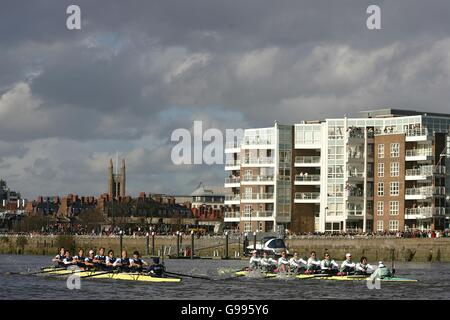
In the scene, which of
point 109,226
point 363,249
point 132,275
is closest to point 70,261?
point 132,275

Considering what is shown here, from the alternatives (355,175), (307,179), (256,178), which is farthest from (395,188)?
(256,178)

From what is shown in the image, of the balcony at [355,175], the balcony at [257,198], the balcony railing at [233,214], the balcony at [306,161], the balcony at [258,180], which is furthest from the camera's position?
the balcony railing at [233,214]

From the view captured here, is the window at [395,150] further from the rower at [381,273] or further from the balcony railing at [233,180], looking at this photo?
the rower at [381,273]

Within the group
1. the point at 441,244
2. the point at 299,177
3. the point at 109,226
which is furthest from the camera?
the point at 109,226

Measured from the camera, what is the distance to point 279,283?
70688mm

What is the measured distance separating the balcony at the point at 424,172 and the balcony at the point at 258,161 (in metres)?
18.7

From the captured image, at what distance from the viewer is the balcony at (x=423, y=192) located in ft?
427

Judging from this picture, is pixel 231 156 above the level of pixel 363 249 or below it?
above

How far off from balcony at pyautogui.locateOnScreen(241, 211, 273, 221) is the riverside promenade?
829 centimetres

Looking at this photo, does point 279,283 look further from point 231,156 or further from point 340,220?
point 231,156

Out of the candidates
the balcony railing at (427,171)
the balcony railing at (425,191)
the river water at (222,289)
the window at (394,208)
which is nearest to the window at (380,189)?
the window at (394,208)

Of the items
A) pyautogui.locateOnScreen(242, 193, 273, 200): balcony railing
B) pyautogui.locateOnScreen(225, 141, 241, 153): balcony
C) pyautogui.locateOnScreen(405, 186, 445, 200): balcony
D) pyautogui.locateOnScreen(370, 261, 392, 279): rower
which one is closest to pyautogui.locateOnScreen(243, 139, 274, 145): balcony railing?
pyautogui.locateOnScreen(225, 141, 241, 153): balcony

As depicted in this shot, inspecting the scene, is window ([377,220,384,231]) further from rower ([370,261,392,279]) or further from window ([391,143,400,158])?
rower ([370,261,392,279])

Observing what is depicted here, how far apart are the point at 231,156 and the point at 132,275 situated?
269 feet
